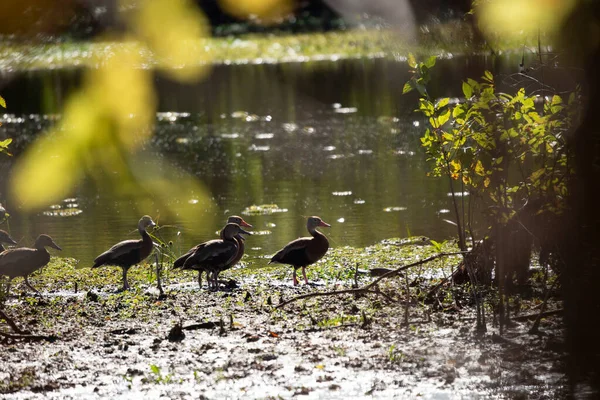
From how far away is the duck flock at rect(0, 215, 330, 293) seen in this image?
1058 centimetres

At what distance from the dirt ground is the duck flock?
125cm

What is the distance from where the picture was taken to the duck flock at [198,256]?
10.6 metres

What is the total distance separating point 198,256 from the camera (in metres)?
10.6

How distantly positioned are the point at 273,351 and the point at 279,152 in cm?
1972

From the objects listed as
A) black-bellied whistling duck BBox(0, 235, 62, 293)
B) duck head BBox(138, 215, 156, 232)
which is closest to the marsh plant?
duck head BBox(138, 215, 156, 232)

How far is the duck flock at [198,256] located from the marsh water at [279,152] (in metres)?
0.67

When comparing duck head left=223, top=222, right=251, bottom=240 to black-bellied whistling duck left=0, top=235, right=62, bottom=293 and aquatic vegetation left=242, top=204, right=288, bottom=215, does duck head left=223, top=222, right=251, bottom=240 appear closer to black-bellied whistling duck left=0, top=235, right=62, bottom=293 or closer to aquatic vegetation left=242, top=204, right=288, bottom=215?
black-bellied whistling duck left=0, top=235, right=62, bottom=293

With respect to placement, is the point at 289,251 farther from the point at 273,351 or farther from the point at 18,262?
the point at 273,351

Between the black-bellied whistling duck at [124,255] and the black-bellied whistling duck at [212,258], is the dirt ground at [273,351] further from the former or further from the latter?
the black-bellied whistling duck at [124,255]

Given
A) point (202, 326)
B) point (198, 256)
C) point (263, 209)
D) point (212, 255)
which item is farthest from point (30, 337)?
point (263, 209)

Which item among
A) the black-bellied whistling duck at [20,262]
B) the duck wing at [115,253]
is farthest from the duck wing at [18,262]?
the duck wing at [115,253]

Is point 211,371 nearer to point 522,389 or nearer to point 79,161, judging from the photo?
point 522,389

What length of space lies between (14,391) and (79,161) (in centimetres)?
→ 2135

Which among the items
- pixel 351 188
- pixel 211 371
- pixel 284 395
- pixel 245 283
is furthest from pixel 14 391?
pixel 351 188
